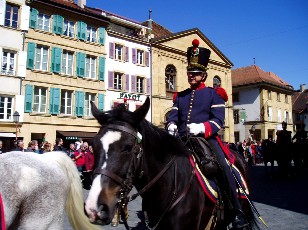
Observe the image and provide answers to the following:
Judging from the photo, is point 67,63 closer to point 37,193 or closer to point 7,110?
point 7,110

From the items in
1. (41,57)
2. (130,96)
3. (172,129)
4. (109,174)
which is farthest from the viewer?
(130,96)

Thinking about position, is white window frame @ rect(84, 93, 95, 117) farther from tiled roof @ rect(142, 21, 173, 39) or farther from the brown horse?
the brown horse

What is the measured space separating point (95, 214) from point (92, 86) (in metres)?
29.8

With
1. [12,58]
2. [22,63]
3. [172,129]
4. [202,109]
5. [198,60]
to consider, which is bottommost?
[172,129]

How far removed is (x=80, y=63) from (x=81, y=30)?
3.26 m

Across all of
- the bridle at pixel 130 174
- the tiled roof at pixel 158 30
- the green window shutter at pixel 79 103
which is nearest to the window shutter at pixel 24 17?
the green window shutter at pixel 79 103

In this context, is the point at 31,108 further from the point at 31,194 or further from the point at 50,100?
the point at 31,194

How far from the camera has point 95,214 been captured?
2381 mm

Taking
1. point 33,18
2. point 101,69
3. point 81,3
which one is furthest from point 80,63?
point 81,3

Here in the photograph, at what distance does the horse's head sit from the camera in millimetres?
2432

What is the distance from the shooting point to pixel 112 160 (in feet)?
8.54

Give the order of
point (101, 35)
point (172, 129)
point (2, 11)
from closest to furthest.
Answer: point (172, 129), point (2, 11), point (101, 35)

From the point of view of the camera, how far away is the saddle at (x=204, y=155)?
3664 millimetres

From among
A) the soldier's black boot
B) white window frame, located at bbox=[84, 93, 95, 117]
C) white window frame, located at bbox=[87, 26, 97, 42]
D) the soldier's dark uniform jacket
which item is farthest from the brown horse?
white window frame, located at bbox=[87, 26, 97, 42]
